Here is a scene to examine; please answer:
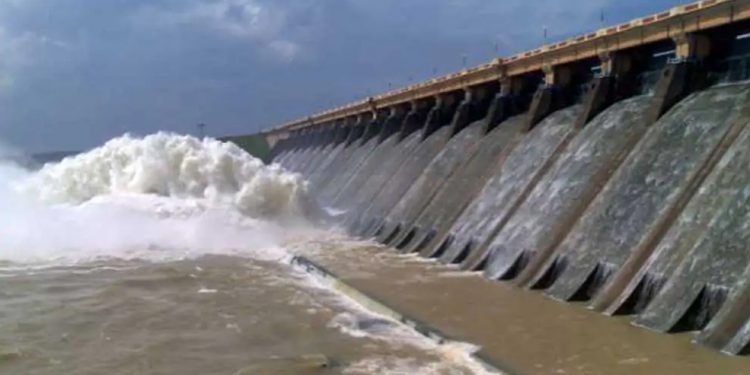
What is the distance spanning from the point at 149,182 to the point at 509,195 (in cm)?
1969

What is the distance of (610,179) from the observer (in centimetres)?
1594

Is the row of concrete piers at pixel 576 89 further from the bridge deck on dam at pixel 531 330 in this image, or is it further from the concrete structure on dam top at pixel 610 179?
the bridge deck on dam at pixel 531 330

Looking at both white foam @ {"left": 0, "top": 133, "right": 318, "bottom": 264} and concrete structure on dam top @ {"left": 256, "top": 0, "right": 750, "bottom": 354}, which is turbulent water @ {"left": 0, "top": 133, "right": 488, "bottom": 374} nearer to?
white foam @ {"left": 0, "top": 133, "right": 318, "bottom": 264}

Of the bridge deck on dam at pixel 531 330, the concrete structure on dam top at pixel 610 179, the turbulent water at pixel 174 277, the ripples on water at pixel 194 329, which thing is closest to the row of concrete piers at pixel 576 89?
the concrete structure on dam top at pixel 610 179

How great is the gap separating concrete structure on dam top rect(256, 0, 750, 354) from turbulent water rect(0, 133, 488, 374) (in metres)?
3.42

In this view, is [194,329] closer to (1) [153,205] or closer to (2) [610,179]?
(2) [610,179]

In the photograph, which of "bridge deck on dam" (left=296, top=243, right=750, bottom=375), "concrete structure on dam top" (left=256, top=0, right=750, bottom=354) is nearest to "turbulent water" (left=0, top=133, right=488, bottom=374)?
"bridge deck on dam" (left=296, top=243, right=750, bottom=375)

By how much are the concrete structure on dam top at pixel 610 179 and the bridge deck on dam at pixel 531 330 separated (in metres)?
0.45

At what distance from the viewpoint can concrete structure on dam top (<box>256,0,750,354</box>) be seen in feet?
37.7

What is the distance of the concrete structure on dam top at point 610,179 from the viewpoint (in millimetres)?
11477

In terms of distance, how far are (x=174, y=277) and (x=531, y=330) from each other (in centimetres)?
990

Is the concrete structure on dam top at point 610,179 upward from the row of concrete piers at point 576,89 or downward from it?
downward

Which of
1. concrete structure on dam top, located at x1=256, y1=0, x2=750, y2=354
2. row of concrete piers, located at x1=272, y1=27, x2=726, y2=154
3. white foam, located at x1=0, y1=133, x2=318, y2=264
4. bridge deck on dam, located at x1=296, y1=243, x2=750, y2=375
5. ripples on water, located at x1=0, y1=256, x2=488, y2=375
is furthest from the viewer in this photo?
white foam, located at x1=0, y1=133, x2=318, y2=264

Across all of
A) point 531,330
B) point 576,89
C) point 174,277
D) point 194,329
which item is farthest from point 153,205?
point 531,330
